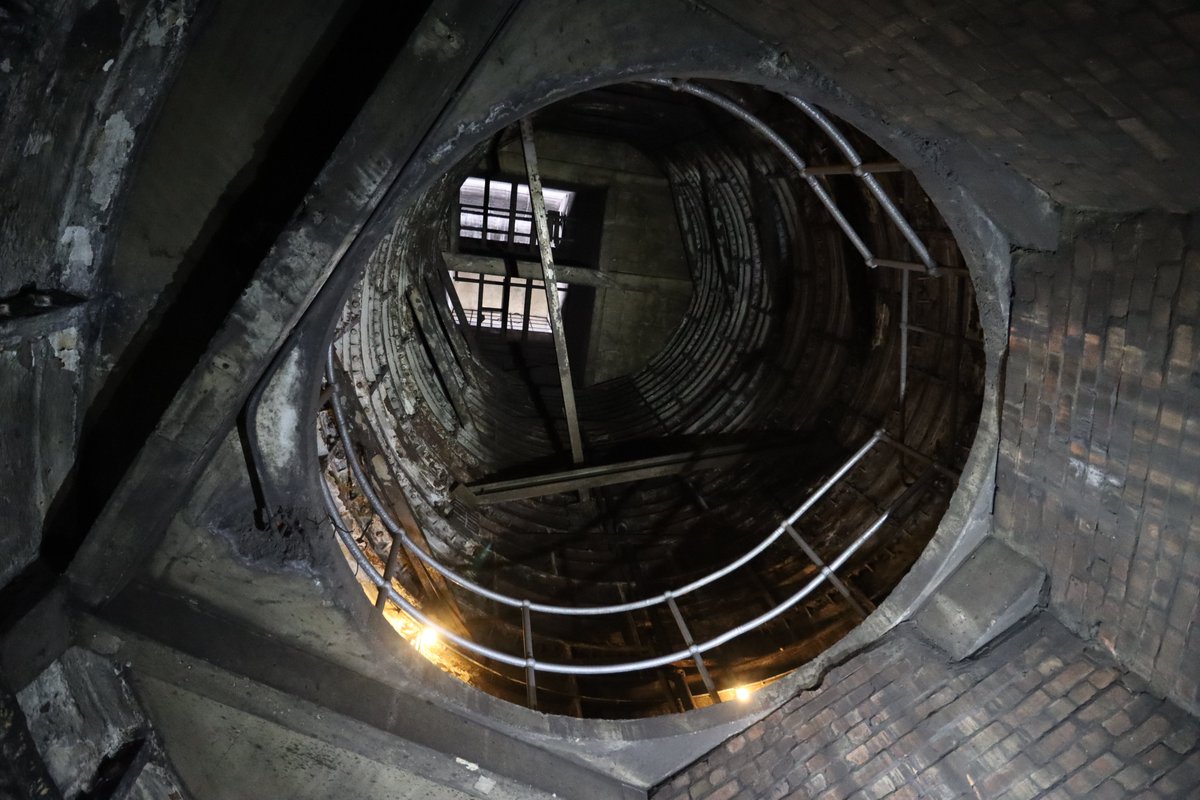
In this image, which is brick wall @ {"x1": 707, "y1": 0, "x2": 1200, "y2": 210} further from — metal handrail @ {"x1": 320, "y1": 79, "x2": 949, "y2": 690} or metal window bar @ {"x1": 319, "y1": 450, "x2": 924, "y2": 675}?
metal window bar @ {"x1": 319, "y1": 450, "x2": 924, "y2": 675}

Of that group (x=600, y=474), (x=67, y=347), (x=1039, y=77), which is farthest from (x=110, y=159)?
(x=600, y=474)

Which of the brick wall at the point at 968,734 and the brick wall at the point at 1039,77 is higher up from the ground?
the brick wall at the point at 1039,77

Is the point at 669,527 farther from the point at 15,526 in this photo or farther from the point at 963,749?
the point at 15,526

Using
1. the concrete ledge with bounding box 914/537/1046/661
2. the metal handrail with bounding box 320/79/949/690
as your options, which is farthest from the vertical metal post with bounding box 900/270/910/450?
the concrete ledge with bounding box 914/537/1046/661

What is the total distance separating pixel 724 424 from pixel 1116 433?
5.26m

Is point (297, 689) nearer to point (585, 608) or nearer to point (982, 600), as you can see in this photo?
point (585, 608)

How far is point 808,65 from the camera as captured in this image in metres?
3.81

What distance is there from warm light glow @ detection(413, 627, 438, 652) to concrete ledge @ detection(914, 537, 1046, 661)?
3132 mm

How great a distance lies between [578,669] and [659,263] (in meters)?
7.99

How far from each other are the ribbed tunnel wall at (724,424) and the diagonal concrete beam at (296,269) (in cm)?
206

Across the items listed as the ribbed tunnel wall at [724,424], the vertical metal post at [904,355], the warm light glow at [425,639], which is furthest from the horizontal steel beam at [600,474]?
the warm light glow at [425,639]

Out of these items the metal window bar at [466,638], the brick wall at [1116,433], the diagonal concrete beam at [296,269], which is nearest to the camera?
the diagonal concrete beam at [296,269]

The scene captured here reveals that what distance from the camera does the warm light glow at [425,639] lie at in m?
5.13

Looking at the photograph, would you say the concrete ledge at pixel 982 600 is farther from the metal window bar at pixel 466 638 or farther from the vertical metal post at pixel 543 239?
the vertical metal post at pixel 543 239
